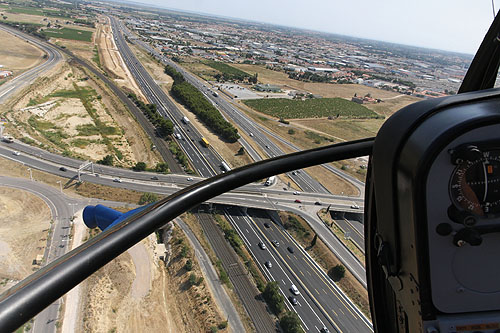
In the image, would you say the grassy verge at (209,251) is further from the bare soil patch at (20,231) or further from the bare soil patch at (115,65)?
the bare soil patch at (115,65)

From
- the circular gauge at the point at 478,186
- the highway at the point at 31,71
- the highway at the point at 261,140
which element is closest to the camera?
the circular gauge at the point at 478,186

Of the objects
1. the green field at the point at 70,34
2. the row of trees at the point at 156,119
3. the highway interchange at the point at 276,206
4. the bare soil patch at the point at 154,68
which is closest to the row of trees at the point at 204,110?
the highway interchange at the point at 276,206

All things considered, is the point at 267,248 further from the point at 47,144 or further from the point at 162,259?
the point at 47,144

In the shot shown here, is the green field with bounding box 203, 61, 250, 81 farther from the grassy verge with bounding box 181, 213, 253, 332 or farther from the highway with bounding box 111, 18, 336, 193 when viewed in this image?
the grassy verge with bounding box 181, 213, 253, 332

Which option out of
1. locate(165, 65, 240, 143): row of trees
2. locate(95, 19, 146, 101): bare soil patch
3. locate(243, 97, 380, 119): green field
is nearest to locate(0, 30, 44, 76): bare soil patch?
locate(95, 19, 146, 101): bare soil patch

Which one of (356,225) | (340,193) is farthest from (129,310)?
(340,193)

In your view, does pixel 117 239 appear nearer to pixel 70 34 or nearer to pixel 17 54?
pixel 17 54
